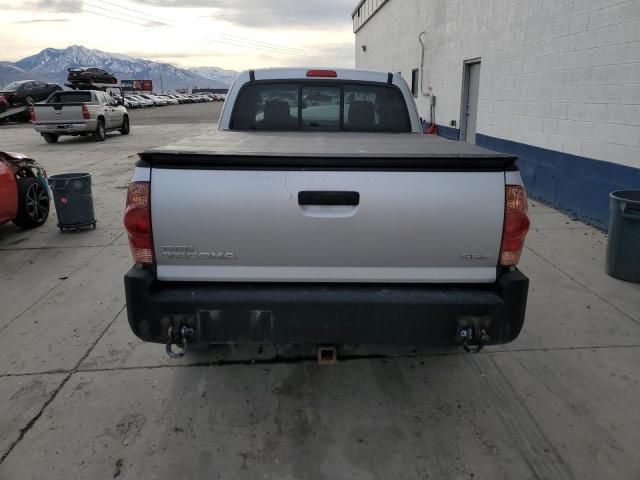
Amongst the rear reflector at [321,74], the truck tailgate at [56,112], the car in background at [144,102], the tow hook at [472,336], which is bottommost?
the tow hook at [472,336]

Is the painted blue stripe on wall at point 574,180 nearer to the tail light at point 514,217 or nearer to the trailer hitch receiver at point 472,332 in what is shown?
the tail light at point 514,217

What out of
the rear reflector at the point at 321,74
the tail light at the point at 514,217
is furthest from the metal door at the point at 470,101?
the tail light at the point at 514,217

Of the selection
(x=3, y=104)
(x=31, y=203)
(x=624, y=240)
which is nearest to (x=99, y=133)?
(x=3, y=104)

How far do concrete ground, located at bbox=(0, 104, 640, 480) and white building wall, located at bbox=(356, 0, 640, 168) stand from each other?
287cm

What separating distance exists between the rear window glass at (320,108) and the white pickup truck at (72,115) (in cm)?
1565

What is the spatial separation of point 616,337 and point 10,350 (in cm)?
483

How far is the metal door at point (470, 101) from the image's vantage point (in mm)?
11617

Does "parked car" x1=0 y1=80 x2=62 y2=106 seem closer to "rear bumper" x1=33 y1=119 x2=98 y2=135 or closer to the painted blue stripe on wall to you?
"rear bumper" x1=33 y1=119 x2=98 y2=135

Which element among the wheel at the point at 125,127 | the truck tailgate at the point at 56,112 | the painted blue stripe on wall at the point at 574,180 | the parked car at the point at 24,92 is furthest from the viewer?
the parked car at the point at 24,92

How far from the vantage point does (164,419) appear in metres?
3.07

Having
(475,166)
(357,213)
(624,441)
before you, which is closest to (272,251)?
(357,213)

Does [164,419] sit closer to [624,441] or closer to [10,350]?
[10,350]

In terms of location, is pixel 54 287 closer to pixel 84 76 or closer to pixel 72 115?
pixel 72 115

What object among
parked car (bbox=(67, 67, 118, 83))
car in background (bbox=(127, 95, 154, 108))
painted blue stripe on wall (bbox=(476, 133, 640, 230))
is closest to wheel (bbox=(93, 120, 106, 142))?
painted blue stripe on wall (bbox=(476, 133, 640, 230))
